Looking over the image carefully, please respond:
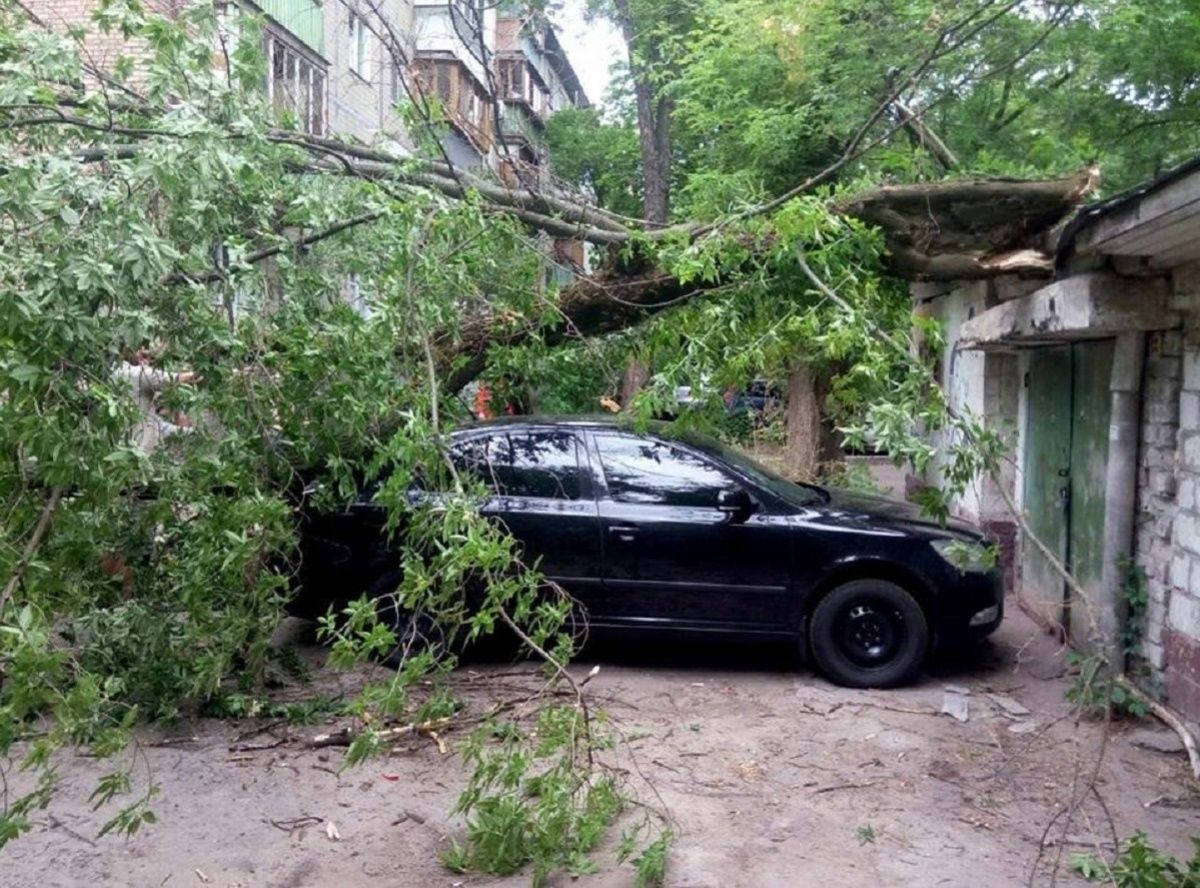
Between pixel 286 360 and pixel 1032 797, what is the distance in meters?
4.06

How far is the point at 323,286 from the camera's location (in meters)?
6.04

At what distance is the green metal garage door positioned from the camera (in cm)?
744

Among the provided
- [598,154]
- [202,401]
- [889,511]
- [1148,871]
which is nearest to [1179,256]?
[889,511]

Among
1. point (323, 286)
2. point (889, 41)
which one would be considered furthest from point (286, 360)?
point (889, 41)

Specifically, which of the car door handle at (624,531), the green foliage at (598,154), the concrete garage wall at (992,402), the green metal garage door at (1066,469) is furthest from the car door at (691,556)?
the green foliage at (598,154)

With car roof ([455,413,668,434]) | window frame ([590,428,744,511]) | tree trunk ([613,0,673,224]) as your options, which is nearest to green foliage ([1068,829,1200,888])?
window frame ([590,428,744,511])

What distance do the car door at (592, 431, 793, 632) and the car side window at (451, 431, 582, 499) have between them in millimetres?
241

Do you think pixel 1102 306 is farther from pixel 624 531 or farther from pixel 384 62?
pixel 384 62

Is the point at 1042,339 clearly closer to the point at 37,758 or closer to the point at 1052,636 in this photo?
the point at 1052,636

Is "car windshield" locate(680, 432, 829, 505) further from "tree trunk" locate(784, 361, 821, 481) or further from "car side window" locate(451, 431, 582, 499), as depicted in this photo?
"tree trunk" locate(784, 361, 821, 481)

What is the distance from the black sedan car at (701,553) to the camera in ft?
23.4

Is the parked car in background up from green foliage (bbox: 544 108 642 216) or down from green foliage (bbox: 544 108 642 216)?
down

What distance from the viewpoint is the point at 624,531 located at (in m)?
7.26

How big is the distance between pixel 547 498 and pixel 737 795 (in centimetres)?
245
